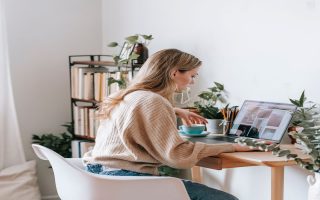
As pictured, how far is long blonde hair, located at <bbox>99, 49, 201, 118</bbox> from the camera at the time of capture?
2.22 m

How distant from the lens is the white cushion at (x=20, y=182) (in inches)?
139

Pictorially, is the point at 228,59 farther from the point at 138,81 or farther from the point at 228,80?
the point at 138,81

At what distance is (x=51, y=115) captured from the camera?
3902 mm

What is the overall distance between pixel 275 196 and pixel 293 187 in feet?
1.09

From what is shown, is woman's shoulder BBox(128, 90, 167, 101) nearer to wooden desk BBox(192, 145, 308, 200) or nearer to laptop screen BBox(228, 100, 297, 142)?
wooden desk BBox(192, 145, 308, 200)

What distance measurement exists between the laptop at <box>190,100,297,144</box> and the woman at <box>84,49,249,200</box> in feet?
0.73

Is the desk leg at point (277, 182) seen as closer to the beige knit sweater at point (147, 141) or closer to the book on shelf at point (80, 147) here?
the beige knit sweater at point (147, 141)

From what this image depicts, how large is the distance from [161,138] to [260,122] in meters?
0.57

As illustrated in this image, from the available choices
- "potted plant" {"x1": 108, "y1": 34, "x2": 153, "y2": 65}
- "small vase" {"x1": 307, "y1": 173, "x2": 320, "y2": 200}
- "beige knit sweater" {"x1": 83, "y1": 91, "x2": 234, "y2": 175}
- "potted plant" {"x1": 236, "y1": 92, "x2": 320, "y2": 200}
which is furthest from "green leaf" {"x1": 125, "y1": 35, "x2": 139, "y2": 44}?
"small vase" {"x1": 307, "y1": 173, "x2": 320, "y2": 200}

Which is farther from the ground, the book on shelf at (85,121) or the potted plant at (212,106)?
the potted plant at (212,106)

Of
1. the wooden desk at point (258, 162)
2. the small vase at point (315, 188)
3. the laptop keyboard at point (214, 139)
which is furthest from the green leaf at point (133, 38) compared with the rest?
the small vase at point (315, 188)

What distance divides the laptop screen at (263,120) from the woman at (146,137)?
0.23m

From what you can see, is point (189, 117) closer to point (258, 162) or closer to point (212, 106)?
point (212, 106)

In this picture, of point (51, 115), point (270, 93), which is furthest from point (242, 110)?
point (51, 115)
